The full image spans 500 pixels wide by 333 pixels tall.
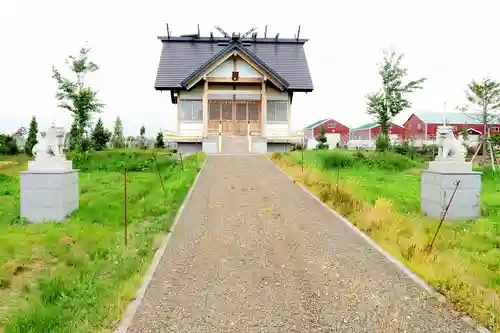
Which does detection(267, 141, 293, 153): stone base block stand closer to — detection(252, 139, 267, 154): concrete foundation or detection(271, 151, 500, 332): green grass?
detection(252, 139, 267, 154): concrete foundation

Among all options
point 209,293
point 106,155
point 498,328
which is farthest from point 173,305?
point 106,155

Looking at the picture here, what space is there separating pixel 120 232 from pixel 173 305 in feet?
11.8

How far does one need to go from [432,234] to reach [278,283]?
12.0 feet

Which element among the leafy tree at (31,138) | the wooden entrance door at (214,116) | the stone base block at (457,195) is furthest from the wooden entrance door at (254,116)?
the stone base block at (457,195)

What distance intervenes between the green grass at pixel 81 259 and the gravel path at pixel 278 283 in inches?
16.0

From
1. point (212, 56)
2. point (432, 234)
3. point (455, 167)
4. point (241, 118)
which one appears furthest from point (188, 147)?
point (432, 234)

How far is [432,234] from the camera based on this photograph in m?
7.98

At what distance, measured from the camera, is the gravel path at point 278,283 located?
4676 millimetres

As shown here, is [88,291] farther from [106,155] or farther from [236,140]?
[236,140]

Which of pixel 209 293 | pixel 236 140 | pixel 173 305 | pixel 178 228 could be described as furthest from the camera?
pixel 236 140

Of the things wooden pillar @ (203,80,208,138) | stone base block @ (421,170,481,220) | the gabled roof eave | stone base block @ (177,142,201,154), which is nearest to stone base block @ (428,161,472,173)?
stone base block @ (421,170,481,220)

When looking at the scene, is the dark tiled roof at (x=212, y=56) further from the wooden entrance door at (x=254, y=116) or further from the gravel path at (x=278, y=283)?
the gravel path at (x=278, y=283)

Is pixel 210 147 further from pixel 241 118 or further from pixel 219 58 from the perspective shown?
pixel 219 58

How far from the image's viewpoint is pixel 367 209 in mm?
9219
